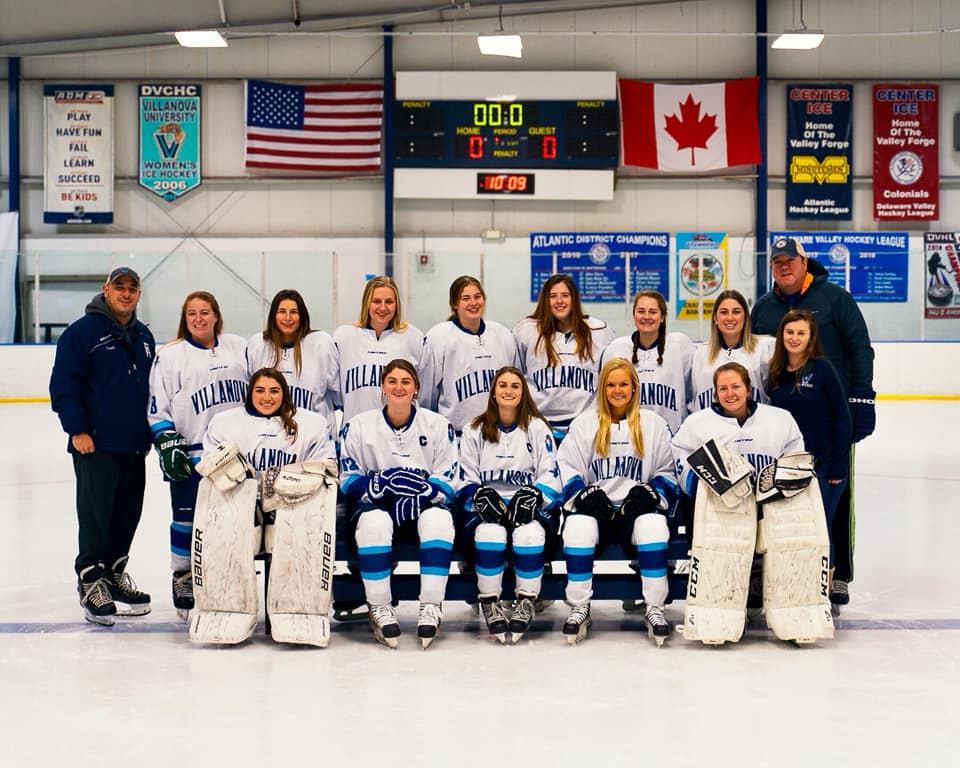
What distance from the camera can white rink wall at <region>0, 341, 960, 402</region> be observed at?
13.8m

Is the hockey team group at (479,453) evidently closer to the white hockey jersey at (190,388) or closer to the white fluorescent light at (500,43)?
the white hockey jersey at (190,388)

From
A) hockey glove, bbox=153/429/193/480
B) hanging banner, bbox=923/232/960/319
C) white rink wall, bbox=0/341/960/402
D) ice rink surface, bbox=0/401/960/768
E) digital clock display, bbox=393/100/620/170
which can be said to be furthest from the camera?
digital clock display, bbox=393/100/620/170

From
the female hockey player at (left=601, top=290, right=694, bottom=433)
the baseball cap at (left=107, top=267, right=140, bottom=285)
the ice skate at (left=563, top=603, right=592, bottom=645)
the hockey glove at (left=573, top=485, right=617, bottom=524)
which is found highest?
the baseball cap at (left=107, top=267, right=140, bottom=285)

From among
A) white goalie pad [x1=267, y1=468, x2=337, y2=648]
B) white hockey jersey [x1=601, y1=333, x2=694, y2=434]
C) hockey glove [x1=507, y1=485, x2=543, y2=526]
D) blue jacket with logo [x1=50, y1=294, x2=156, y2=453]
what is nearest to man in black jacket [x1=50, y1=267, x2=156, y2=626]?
blue jacket with logo [x1=50, y1=294, x2=156, y2=453]

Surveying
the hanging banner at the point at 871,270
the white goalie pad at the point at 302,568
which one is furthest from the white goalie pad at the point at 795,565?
the hanging banner at the point at 871,270

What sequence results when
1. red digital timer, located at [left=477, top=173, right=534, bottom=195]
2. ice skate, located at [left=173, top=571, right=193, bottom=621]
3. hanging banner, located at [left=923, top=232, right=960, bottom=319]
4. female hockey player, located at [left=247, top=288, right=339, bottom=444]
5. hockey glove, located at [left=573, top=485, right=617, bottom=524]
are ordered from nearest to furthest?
hockey glove, located at [left=573, top=485, right=617, bottom=524]
ice skate, located at [left=173, top=571, right=193, bottom=621]
female hockey player, located at [left=247, top=288, right=339, bottom=444]
hanging banner, located at [left=923, top=232, right=960, bottom=319]
red digital timer, located at [left=477, top=173, right=534, bottom=195]

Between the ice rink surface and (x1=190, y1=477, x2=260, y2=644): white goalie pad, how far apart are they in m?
0.10

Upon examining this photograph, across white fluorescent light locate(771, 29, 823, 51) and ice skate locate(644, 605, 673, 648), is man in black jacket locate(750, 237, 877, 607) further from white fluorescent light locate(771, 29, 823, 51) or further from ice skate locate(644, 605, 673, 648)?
white fluorescent light locate(771, 29, 823, 51)

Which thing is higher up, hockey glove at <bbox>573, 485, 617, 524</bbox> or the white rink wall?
the white rink wall

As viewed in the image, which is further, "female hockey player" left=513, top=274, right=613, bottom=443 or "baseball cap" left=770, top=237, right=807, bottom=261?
"female hockey player" left=513, top=274, right=613, bottom=443

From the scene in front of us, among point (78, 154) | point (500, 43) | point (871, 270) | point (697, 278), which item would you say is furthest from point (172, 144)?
point (871, 270)

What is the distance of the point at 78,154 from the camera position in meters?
15.3

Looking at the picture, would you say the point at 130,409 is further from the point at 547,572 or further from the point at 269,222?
the point at 269,222

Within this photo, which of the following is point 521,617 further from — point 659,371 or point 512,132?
point 512,132
